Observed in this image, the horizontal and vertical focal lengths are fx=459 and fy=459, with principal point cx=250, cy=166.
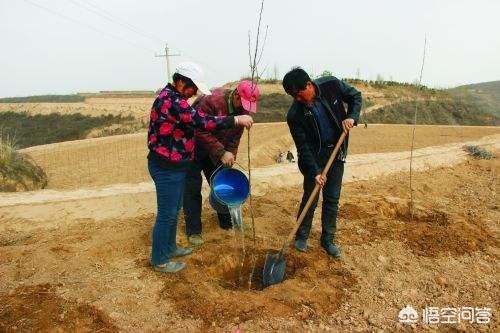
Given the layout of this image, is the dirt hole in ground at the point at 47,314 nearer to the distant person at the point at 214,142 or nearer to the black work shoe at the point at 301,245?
the distant person at the point at 214,142

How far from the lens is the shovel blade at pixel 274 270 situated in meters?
3.56

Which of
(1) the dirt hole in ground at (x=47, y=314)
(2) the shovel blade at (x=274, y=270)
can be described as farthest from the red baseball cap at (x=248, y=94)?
(1) the dirt hole in ground at (x=47, y=314)

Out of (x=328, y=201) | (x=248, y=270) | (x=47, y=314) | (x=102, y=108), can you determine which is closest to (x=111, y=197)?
(x=248, y=270)


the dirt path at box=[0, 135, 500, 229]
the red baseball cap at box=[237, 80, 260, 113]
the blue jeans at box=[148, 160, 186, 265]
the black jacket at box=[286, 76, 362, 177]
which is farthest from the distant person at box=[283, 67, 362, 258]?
the dirt path at box=[0, 135, 500, 229]

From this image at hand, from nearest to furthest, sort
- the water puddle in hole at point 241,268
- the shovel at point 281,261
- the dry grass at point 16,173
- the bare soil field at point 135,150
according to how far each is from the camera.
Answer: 1. the shovel at point 281,261
2. the water puddle in hole at point 241,268
3. the dry grass at point 16,173
4. the bare soil field at point 135,150

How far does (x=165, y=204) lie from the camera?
341 cm

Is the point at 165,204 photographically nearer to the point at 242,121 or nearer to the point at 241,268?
the point at 242,121

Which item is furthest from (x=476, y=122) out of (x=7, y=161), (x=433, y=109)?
(x=7, y=161)

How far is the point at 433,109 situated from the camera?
24.4 meters

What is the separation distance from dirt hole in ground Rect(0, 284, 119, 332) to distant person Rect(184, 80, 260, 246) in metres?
1.27

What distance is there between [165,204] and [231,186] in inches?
27.0

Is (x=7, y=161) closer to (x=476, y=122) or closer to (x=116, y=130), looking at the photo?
(x=116, y=130)

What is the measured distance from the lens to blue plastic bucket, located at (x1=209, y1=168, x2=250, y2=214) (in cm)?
377

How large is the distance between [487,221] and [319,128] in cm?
265
